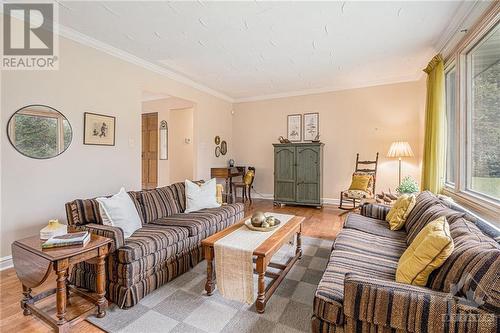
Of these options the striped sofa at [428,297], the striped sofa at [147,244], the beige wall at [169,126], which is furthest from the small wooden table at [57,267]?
the beige wall at [169,126]

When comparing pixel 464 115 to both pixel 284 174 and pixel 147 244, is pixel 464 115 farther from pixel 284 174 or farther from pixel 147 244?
pixel 147 244

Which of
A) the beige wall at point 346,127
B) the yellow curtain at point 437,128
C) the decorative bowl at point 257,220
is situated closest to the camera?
the decorative bowl at point 257,220

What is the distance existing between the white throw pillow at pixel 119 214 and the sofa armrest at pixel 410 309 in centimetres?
193

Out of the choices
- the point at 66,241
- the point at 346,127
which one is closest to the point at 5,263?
the point at 66,241

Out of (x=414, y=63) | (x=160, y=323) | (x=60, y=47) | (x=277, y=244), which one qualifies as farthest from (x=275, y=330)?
(x=414, y=63)

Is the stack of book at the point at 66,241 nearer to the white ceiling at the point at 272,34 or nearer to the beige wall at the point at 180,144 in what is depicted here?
the white ceiling at the point at 272,34

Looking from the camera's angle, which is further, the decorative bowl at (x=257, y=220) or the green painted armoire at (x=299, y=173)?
the green painted armoire at (x=299, y=173)

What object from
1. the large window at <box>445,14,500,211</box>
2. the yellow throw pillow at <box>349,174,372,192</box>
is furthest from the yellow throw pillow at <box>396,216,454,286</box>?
the yellow throw pillow at <box>349,174,372,192</box>

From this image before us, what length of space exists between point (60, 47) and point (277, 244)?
3.45 meters

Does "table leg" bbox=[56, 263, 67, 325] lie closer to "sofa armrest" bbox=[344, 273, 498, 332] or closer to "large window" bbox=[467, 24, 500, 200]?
"sofa armrest" bbox=[344, 273, 498, 332]

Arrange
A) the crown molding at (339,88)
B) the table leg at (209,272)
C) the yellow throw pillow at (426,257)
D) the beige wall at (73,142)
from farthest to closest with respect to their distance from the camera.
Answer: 1. the crown molding at (339,88)
2. the beige wall at (73,142)
3. the table leg at (209,272)
4. the yellow throw pillow at (426,257)

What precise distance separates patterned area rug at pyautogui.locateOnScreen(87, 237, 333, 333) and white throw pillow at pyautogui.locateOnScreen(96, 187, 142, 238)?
63 centimetres

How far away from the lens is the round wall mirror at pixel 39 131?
2607 mm

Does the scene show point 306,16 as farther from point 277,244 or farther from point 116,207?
point 116,207
